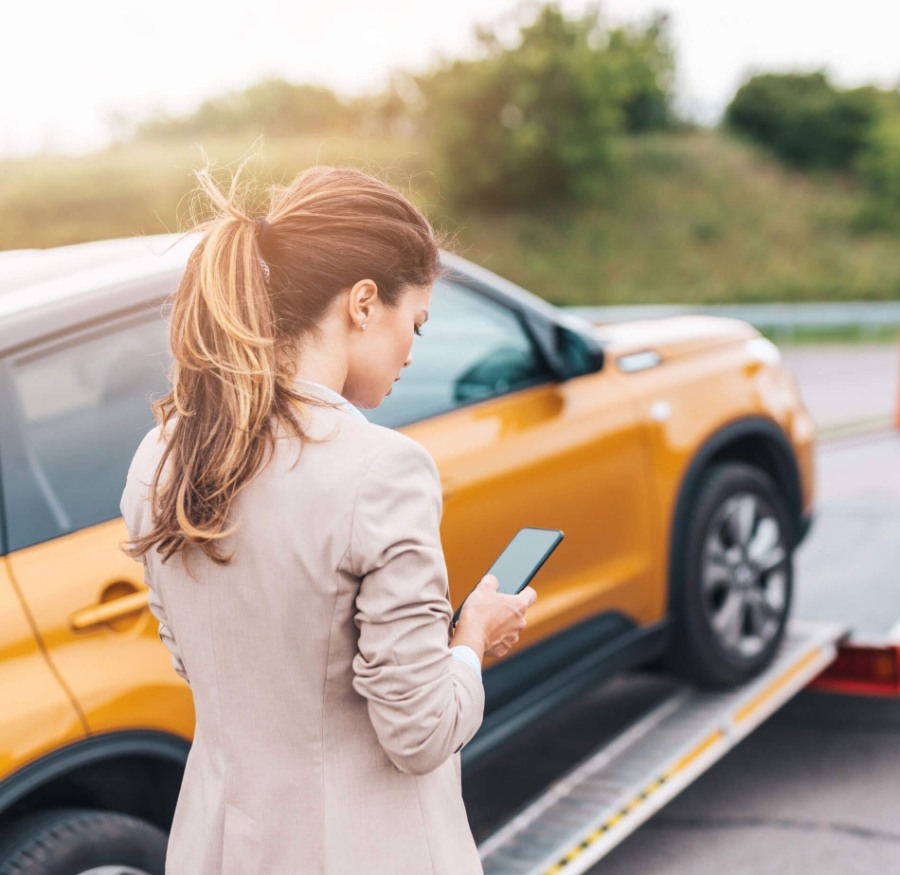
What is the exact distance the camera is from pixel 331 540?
148cm

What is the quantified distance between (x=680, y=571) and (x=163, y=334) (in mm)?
1950

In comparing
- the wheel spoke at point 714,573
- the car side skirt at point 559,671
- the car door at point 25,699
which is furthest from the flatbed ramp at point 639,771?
the car door at point 25,699

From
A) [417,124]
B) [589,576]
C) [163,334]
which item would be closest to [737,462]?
[589,576]

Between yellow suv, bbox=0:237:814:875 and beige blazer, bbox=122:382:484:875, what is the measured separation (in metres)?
0.62

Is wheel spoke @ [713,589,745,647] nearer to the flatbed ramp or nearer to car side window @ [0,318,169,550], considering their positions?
the flatbed ramp

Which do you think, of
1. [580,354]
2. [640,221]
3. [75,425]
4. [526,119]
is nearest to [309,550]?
[75,425]

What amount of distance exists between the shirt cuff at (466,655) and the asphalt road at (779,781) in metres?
1.82

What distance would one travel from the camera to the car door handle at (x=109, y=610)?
95.1 inches

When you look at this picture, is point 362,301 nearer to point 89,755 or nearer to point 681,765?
point 89,755

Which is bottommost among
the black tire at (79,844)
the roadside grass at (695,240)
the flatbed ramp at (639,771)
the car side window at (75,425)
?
the roadside grass at (695,240)

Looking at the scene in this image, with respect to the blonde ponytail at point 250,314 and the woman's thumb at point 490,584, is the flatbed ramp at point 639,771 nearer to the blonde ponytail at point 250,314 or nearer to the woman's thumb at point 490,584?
the woman's thumb at point 490,584

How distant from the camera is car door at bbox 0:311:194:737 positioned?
2396 mm

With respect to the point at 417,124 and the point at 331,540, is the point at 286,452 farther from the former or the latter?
the point at 417,124

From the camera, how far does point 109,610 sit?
246 centimetres
